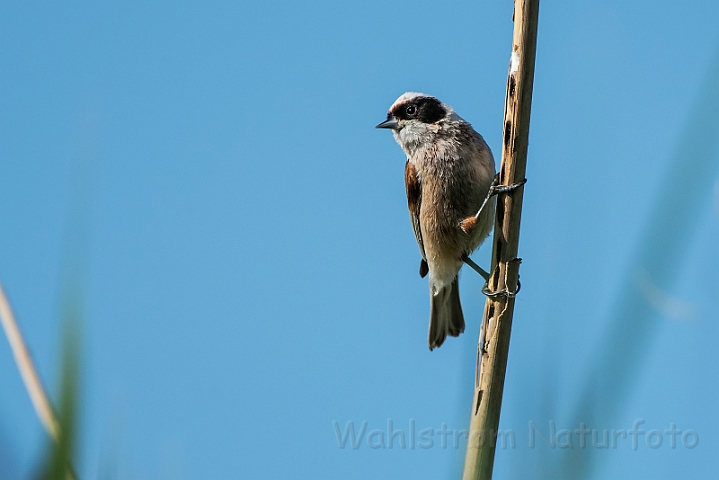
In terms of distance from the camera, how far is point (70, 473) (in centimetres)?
118

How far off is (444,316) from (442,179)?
5.04ft

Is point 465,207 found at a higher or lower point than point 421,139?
lower

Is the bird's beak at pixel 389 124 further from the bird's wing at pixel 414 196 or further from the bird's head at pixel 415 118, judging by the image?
the bird's wing at pixel 414 196

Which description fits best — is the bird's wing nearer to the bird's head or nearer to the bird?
the bird

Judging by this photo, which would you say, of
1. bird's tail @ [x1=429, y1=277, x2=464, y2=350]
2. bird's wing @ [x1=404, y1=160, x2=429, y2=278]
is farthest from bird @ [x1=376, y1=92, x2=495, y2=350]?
bird's tail @ [x1=429, y1=277, x2=464, y2=350]

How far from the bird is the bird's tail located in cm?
28

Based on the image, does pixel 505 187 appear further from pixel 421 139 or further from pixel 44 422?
pixel 421 139

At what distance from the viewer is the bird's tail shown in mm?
5797

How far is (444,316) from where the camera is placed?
5824 mm

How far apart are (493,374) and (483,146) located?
2.69 meters

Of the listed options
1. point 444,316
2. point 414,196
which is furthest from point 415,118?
point 444,316

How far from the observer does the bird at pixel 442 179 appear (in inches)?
181

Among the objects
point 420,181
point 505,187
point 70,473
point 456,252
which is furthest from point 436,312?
point 70,473

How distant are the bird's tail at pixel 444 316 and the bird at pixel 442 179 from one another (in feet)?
0.91
